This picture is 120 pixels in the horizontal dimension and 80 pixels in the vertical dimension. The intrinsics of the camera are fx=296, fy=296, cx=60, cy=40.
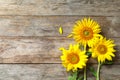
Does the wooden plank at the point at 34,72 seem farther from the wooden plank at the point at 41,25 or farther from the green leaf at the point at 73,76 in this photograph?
the wooden plank at the point at 41,25

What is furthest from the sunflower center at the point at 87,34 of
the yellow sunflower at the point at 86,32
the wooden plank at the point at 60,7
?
the wooden plank at the point at 60,7

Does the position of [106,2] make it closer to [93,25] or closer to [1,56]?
[93,25]

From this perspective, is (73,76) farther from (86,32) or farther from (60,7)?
(60,7)

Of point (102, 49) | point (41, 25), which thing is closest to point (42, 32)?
point (41, 25)

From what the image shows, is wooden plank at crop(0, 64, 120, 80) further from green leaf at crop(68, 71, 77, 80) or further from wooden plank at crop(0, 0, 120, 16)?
wooden plank at crop(0, 0, 120, 16)

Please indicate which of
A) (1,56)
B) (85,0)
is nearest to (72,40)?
(85,0)

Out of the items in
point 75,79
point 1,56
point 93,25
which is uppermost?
point 93,25
